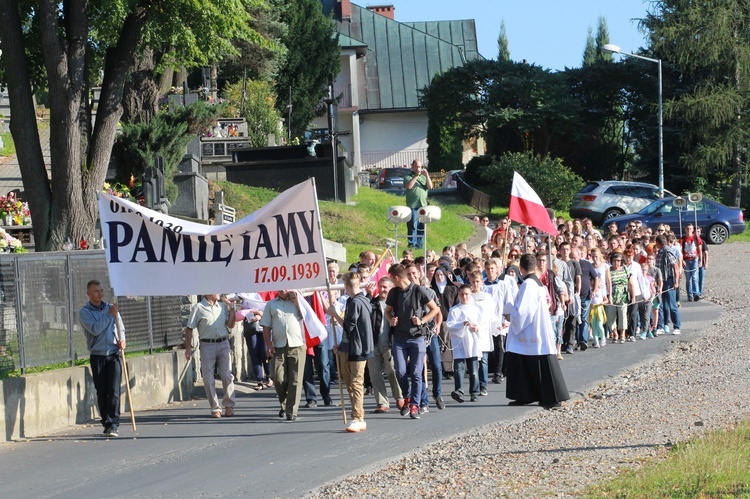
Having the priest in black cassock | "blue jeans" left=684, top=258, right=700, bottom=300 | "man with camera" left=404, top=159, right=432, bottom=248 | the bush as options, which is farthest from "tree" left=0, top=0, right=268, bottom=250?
the bush

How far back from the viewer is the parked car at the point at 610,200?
3934cm

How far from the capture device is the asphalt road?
9.98m

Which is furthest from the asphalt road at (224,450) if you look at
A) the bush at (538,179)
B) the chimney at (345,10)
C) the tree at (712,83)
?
the chimney at (345,10)

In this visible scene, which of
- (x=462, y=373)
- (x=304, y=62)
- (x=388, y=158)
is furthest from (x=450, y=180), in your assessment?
(x=462, y=373)

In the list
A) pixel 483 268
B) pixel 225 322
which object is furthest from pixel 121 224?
pixel 483 268

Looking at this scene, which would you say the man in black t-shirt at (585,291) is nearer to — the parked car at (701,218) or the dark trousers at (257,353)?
the dark trousers at (257,353)

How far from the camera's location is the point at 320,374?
14992mm

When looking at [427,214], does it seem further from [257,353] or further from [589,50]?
[589,50]

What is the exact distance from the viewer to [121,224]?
12648 mm

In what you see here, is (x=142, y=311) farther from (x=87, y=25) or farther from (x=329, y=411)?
(x=87, y=25)

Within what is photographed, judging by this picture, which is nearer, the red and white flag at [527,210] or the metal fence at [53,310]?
the metal fence at [53,310]

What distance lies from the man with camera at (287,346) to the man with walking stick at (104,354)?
176cm

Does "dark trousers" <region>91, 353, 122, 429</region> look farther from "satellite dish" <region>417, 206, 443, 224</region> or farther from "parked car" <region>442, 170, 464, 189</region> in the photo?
"parked car" <region>442, 170, 464, 189</region>

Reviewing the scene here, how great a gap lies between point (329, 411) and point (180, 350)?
306 cm
